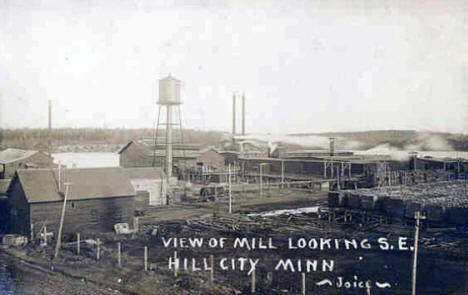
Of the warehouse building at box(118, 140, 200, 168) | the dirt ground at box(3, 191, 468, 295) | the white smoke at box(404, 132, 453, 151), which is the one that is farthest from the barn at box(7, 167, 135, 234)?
the white smoke at box(404, 132, 453, 151)

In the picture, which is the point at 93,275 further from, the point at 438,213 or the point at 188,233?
the point at 438,213

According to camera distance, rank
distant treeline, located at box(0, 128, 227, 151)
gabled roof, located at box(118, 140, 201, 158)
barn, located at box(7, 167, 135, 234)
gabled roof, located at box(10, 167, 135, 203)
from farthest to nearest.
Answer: distant treeline, located at box(0, 128, 227, 151)
gabled roof, located at box(118, 140, 201, 158)
gabled roof, located at box(10, 167, 135, 203)
barn, located at box(7, 167, 135, 234)

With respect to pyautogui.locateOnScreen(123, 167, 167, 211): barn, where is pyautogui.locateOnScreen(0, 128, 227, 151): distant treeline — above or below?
above

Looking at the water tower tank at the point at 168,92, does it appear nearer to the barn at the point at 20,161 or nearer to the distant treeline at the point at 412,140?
the barn at the point at 20,161

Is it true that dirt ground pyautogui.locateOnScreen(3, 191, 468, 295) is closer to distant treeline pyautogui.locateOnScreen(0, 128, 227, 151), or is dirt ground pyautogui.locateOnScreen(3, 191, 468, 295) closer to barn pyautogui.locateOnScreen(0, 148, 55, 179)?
barn pyautogui.locateOnScreen(0, 148, 55, 179)

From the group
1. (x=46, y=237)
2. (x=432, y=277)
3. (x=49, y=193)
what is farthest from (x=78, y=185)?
(x=432, y=277)

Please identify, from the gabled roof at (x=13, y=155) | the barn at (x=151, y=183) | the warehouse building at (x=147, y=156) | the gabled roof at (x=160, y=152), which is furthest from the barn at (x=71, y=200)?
the gabled roof at (x=160, y=152)
